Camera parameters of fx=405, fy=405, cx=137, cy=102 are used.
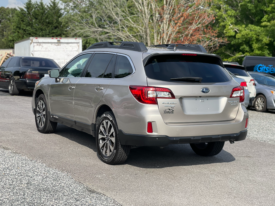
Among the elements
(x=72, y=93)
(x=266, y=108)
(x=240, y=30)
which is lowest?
(x=266, y=108)

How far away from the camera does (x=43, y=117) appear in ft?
26.9

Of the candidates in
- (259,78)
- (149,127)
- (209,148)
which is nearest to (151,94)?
(149,127)

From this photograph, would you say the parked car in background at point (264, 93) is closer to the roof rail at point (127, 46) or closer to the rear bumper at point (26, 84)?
the rear bumper at point (26, 84)

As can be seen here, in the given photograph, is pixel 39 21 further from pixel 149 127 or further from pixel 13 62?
pixel 149 127

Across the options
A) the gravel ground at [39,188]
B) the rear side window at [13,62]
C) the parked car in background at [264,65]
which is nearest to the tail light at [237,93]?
the gravel ground at [39,188]

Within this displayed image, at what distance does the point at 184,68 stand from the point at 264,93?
1051 centimetres

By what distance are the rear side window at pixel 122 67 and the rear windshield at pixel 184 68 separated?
322mm

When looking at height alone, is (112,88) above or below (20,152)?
above

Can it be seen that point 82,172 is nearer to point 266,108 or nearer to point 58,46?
point 266,108

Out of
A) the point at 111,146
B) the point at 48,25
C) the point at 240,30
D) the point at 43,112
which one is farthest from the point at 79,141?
the point at 48,25

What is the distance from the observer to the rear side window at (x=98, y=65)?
6344 millimetres

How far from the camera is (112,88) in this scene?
5797 mm

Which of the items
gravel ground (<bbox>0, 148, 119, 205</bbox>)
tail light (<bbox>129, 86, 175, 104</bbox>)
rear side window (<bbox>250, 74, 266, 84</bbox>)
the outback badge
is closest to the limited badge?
tail light (<bbox>129, 86, 175, 104</bbox>)

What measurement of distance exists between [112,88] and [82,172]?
126 centimetres
